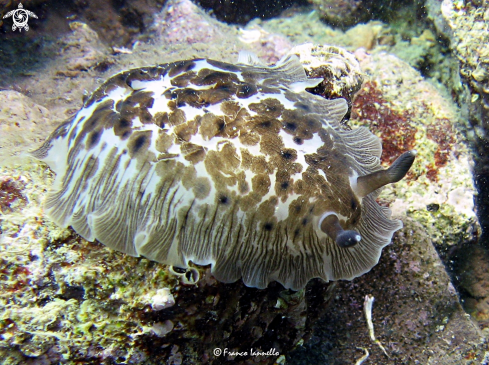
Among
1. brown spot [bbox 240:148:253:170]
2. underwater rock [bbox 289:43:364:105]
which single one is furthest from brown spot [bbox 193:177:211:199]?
underwater rock [bbox 289:43:364:105]

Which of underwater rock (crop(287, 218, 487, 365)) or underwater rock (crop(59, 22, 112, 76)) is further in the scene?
underwater rock (crop(59, 22, 112, 76))

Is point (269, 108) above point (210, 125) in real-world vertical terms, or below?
above

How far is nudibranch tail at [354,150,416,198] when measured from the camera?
2039mm

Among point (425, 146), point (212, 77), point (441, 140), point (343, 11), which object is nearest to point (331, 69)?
point (212, 77)

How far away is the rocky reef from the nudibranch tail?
129 cm

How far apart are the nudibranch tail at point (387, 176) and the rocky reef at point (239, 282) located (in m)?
1.29

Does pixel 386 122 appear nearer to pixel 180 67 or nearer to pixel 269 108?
pixel 269 108

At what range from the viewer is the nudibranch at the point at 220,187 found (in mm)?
2408

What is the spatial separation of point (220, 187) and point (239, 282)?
91 centimetres

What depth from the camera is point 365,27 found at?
23.3 ft

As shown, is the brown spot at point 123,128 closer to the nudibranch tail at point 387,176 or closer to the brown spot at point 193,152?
the brown spot at point 193,152

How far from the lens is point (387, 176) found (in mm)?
2182

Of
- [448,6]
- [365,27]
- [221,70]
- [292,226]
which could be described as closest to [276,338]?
[292,226]

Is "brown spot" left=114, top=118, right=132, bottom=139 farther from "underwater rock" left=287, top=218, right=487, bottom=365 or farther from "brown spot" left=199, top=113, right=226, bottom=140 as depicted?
"underwater rock" left=287, top=218, right=487, bottom=365
